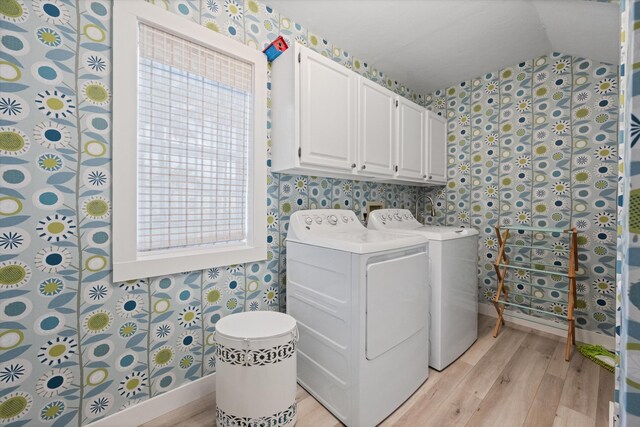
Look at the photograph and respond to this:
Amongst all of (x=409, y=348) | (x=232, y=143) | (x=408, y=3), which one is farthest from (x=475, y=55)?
(x=409, y=348)

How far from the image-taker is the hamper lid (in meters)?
1.33

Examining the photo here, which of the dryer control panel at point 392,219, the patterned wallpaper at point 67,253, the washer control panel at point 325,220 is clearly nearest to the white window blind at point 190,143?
the patterned wallpaper at point 67,253

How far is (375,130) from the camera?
2.29 metres

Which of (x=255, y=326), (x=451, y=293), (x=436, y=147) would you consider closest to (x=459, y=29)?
(x=436, y=147)

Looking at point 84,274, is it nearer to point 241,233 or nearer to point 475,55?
point 241,233

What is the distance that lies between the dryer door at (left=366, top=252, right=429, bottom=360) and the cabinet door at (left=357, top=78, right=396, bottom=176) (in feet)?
2.80

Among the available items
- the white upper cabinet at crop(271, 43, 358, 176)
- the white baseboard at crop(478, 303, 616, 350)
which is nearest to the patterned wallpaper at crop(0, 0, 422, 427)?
the white upper cabinet at crop(271, 43, 358, 176)

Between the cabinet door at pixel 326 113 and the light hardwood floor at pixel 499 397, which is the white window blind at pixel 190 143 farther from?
the light hardwood floor at pixel 499 397

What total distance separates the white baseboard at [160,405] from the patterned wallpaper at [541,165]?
282 centimetres

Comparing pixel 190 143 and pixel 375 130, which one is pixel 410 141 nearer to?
pixel 375 130

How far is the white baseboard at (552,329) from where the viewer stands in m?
2.24

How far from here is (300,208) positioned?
2197 mm

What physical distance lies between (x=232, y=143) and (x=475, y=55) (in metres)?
2.41

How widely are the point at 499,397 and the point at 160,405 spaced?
6.68ft
